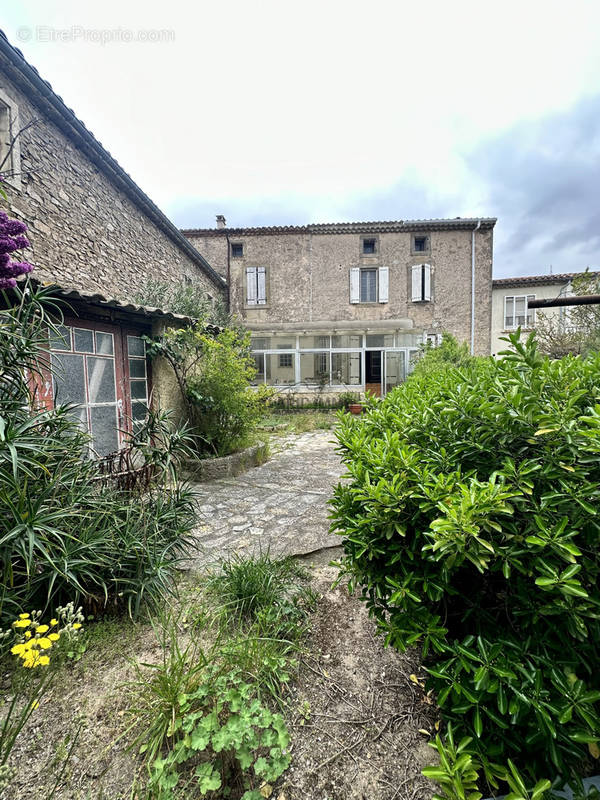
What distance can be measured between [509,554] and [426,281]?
50.9 ft

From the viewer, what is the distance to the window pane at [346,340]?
14.0m

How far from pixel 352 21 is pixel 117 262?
235 inches

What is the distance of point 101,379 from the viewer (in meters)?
4.38

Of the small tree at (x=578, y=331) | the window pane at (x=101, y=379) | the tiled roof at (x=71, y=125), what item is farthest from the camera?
the small tree at (x=578, y=331)

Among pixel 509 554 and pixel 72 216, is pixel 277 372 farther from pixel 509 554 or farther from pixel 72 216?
pixel 509 554

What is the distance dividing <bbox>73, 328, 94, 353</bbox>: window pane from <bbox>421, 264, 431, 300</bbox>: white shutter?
45.4 ft

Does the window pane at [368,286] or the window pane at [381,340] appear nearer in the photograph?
the window pane at [381,340]

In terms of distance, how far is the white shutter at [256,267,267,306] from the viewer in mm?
14812

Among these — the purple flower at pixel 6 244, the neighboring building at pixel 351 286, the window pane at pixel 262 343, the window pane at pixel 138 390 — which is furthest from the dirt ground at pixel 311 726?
the window pane at pixel 262 343

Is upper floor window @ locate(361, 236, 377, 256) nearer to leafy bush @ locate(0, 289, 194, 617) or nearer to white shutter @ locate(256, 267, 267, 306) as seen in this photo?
white shutter @ locate(256, 267, 267, 306)

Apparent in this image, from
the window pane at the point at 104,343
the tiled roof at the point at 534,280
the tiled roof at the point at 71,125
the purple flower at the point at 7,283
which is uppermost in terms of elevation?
the tiled roof at the point at 534,280

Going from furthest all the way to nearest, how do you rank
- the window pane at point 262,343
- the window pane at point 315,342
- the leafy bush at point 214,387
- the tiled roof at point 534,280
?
the tiled roof at point 534,280 < the window pane at point 262,343 < the window pane at point 315,342 < the leafy bush at point 214,387

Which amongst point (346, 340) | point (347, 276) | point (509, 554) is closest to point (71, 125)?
point (509, 554)

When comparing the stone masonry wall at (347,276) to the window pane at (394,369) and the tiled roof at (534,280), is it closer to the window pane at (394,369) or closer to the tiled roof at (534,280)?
the window pane at (394,369)
